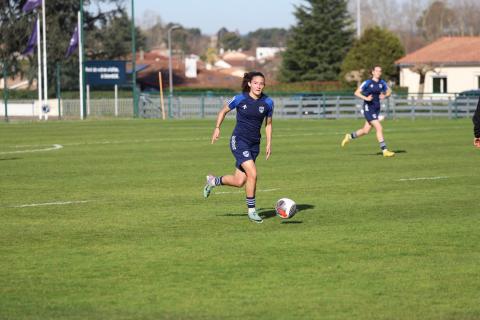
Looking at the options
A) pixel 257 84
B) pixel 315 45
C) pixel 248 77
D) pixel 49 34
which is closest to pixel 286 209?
pixel 257 84

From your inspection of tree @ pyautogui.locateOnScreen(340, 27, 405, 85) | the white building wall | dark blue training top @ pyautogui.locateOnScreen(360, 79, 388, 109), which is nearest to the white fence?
tree @ pyautogui.locateOnScreen(340, 27, 405, 85)

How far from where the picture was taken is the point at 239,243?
11.4m

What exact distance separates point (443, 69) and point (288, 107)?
3085 cm

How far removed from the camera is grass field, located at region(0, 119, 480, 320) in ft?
27.3

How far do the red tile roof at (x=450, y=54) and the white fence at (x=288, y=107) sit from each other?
27348 mm

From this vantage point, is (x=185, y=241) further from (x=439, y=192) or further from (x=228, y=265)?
(x=439, y=192)

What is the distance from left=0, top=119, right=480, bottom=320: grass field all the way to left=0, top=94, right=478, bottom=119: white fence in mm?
30154

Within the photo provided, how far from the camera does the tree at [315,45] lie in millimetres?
90500

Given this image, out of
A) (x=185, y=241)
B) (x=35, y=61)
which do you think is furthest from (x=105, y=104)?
(x=185, y=241)

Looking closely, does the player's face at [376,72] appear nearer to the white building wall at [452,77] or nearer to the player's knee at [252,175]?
the player's knee at [252,175]

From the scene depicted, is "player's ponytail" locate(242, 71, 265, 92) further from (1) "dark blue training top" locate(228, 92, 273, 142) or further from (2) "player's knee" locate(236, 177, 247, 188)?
(2) "player's knee" locate(236, 177, 247, 188)

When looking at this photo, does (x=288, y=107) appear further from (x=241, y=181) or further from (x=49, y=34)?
(x=241, y=181)

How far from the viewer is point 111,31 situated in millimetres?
89688

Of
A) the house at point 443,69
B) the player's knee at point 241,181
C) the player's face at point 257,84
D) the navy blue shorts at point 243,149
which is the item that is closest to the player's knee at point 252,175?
the navy blue shorts at point 243,149
